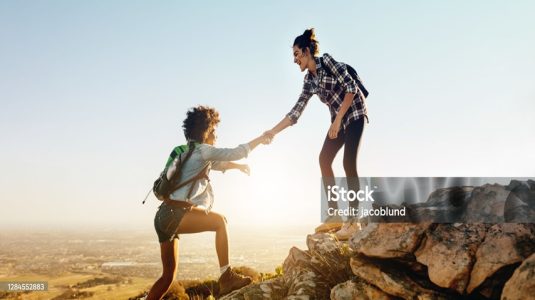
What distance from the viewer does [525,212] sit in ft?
17.0

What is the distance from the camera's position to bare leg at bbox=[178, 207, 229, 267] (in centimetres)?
599

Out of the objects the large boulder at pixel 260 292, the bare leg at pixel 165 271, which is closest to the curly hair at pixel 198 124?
the bare leg at pixel 165 271

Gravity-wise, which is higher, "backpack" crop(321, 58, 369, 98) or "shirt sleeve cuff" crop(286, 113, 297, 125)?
"backpack" crop(321, 58, 369, 98)

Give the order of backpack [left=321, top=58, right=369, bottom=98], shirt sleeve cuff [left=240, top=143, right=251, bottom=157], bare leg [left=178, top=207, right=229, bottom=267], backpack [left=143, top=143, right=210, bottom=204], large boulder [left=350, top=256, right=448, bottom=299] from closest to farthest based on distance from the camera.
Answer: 1. large boulder [left=350, top=256, right=448, bottom=299]
2. backpack [left=143, top=143, right=210, bottom=204]
3. bare leg [left=178, top=207, right=229, bottom=267]
4. shirt sleeve cuff [left=240, top=143, right=251, bottom=157]
5. backpack [left=321, top=58, right=369, bottom=98]

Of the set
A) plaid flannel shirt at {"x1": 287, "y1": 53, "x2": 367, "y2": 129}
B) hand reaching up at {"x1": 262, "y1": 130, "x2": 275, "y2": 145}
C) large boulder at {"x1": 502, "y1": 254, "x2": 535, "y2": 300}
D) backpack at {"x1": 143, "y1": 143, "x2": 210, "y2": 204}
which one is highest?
plaid flannel shirt at {"x1": 287, "y1": 53, "x2": 367, "y2": 129}

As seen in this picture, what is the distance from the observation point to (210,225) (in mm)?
6344

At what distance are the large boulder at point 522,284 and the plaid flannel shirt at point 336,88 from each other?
358 centimetres

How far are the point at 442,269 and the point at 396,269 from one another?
768 millimetres

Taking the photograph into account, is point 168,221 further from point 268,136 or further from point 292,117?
point 292,117

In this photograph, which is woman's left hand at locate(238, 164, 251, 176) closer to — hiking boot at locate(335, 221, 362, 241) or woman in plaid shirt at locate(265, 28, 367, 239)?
woman in plaid shirt at locate(265, 28, 367, 239)

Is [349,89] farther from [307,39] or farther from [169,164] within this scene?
[169,164]

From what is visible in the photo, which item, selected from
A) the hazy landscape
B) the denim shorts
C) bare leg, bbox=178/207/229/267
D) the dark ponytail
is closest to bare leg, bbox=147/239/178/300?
the denim shorts

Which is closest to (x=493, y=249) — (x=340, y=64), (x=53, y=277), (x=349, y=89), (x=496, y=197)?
(x=496, y=197)

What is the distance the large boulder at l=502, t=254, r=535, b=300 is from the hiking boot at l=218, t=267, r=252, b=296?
4178mm
